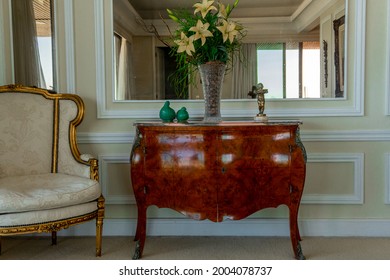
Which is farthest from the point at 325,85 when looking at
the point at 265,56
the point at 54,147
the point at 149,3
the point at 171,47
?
the point at 54,147

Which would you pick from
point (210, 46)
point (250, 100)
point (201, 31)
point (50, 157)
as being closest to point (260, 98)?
point (250, 100)

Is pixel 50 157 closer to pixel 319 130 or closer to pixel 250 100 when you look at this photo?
pixel 250 100

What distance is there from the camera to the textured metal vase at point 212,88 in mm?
2453

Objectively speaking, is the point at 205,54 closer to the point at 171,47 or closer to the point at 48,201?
the point at 171,47

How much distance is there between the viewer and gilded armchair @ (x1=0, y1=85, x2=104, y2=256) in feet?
7.07

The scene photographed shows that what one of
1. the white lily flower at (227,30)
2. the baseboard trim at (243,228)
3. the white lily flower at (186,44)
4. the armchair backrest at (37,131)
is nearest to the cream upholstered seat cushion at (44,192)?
the armchair backrest at (37,131)

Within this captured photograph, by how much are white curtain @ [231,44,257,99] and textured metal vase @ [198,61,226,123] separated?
0.90 ft

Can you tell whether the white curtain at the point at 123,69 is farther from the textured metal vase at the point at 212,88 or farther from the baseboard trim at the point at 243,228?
the baseboard trim at the point at 243,228

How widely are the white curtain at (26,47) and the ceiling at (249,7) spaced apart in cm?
75

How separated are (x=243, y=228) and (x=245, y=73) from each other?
1.10 meters

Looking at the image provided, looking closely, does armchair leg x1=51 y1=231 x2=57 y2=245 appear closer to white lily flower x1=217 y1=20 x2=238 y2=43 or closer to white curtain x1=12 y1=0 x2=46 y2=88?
white curtain x1=12 y1=0 x2=46 y2=88

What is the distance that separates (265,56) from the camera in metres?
2.73

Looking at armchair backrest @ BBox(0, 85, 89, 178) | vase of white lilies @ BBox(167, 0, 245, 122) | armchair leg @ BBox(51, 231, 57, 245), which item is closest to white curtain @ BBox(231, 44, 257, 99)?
vase of white lilies @ BBox(167, 0, 245, 122)

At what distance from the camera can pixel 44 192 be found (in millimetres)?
2092
